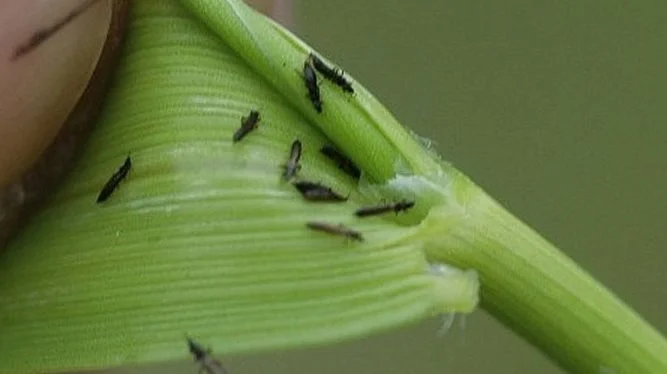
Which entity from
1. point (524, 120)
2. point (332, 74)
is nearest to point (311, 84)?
point (332, 74)

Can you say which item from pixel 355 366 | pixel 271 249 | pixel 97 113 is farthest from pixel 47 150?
pixel 355 366

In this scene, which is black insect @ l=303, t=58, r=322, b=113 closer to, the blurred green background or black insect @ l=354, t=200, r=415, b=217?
black insect @ l=354, t=200, r=415, b=217

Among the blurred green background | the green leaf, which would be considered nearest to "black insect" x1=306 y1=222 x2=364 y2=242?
the green leaf

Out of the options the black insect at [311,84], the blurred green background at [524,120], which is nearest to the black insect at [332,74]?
A: the black insect at [311,84]

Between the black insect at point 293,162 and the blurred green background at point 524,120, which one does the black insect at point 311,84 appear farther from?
the blurred green background at point 524,120

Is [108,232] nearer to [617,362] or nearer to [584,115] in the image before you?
[617,362]

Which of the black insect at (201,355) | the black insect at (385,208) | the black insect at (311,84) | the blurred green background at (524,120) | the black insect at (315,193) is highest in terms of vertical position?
the blurred green background at (524,120)

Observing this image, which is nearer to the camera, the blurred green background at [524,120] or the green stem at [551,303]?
the green stem at [551,303]
